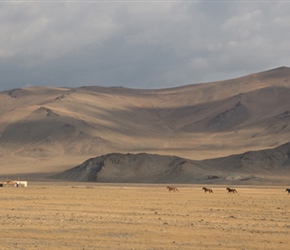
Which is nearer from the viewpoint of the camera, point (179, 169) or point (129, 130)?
point (179, 169)

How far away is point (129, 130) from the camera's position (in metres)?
172

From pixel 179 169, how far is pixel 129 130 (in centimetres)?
6557

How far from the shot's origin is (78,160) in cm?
13775

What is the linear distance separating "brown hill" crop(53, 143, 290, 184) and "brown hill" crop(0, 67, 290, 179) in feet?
44.6

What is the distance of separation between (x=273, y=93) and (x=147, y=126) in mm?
36834

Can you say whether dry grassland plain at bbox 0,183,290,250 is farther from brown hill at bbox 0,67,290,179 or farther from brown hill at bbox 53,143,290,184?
brown hill at bbox 0,67,290,179

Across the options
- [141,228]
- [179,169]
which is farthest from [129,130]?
[141,228]

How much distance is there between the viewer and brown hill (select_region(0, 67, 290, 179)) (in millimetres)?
146375

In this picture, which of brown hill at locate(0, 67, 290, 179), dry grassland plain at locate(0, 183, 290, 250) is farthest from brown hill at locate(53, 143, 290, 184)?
dry grassland plain at locate(0, 183, 290, 250)

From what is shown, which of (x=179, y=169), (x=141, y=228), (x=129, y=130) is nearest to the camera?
(x=141, y=228)

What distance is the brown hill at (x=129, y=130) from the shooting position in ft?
480

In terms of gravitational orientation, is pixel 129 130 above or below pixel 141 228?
above

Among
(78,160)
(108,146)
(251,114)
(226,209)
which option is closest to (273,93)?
(251,114)

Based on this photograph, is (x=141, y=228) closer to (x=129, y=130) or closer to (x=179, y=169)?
(x=179, y=169)
